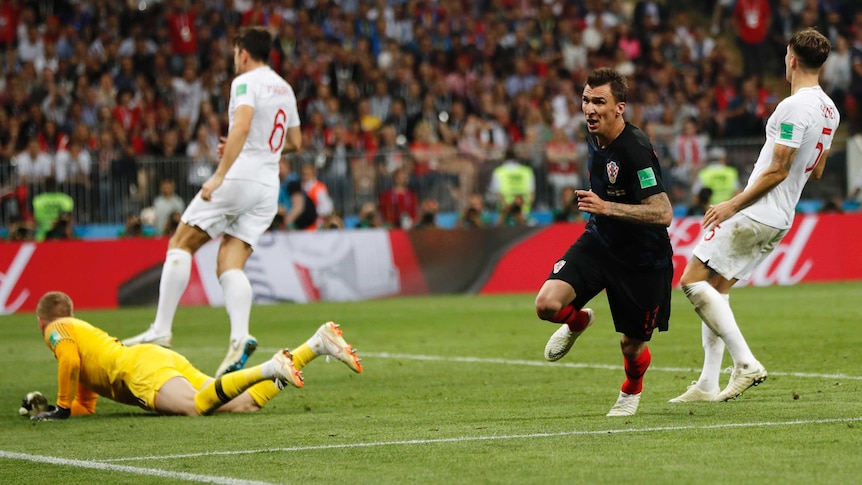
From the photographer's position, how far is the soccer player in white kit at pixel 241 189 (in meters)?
10.3

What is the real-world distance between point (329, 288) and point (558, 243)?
11.7 ft

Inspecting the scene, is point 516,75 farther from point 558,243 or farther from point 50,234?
point 50,234

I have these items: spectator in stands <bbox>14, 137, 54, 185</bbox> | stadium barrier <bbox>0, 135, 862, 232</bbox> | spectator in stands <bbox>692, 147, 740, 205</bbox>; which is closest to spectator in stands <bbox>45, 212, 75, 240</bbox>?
stadium barrier <bbox>0, 135, 862, 232</bbox>

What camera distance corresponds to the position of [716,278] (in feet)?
28.9

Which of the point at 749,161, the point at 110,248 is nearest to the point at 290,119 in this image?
the point at 110,248

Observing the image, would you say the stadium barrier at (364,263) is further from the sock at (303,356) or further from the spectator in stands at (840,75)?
the sock at (303,356)

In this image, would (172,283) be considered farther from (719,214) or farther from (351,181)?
(351,181)

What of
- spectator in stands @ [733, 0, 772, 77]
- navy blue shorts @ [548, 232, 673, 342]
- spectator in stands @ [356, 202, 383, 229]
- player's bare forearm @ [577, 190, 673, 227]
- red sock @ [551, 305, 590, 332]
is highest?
spectator in stands @ [733, 0, 772, 77]

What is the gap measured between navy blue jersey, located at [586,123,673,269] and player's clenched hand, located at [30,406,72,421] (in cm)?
357

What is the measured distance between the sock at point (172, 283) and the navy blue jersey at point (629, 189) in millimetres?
3605

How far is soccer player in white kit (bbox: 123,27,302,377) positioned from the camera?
33.9 ft

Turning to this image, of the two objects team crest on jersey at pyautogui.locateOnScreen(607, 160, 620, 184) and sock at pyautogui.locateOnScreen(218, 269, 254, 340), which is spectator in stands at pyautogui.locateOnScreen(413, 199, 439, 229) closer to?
sock at pyautogui.locateOnScreen(218, 269, 254, 340)

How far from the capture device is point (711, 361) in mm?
8656

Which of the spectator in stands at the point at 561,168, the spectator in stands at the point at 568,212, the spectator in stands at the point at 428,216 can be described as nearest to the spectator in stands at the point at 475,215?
the spectator in stands at the point at 428,216
